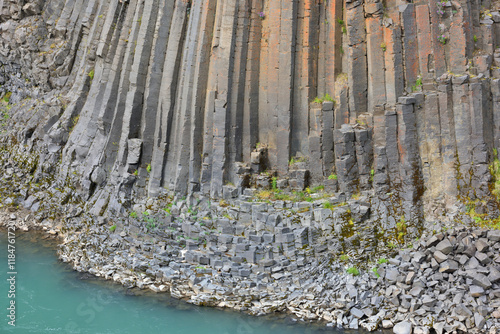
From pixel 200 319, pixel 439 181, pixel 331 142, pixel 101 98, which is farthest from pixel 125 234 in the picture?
pixel 439 181

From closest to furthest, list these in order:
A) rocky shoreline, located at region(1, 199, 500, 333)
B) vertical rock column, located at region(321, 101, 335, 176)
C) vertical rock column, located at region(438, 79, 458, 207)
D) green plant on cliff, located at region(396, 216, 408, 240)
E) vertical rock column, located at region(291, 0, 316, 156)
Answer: rocky shoreline, located at region(1, 199, 500, 333) < vertical rock column, located at region(438, 79, 458, 207) < green plant on cliff, located at region(396, 216, 408, 240) < vertical rock column, located at region(321, 101, 335, 176) < vertical rock column, located at region(291, 0, 316, 156)

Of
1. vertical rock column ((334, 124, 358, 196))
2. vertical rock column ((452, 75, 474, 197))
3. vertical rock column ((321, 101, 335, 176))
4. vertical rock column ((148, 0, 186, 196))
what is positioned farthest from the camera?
vertical rock column ((148, 0, 186, 196))

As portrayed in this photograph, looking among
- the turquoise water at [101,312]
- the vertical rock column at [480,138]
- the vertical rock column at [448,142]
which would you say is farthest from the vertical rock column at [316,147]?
the turquoise water at [101,312]

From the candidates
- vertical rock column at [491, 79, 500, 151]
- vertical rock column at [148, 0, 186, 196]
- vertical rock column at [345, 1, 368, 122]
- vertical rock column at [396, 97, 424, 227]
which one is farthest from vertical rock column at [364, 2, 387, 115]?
vertical rock column at [148, 0, 186, 196]

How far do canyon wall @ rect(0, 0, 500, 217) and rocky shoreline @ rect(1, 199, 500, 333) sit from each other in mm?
1363

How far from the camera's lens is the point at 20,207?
21766mm

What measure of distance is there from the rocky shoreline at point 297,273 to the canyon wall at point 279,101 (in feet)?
4.47

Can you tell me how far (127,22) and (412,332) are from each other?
1665 centimetres

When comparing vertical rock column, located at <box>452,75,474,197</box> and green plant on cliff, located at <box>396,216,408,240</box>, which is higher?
vertical rock column, located at <box>452,75,474,197</box>

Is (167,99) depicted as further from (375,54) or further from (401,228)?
(401,228)

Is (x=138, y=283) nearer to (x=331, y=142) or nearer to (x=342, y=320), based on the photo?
(x=342, y=320)

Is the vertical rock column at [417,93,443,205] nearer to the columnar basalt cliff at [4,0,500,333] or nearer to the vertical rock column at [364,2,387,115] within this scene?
the columnar basalt cliff at [4,0,500,333]

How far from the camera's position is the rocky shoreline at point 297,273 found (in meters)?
12.6

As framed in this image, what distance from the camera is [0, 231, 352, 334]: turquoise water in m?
13.9
